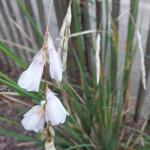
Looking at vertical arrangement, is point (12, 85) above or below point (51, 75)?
below

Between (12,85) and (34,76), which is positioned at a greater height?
(34,76)

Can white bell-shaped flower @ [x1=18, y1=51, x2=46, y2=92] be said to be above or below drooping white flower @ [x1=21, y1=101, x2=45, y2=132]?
above

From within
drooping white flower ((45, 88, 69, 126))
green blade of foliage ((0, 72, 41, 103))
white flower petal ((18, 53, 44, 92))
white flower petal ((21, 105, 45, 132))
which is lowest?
green blade of foliage ((0, 72, 41, 103))

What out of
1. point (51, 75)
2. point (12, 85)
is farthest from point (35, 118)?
point (12, 85)

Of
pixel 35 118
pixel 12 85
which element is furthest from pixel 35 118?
pixel 12 85

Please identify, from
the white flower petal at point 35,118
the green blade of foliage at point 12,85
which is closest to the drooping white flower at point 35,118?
the white flower petal at point 35,118

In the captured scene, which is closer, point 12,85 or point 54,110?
point 54,110

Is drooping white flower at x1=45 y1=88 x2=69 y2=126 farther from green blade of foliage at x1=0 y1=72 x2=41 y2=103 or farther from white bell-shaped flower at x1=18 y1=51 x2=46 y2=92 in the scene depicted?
green blade of foliage at x1=0 y1=72 x2=41 y2=103

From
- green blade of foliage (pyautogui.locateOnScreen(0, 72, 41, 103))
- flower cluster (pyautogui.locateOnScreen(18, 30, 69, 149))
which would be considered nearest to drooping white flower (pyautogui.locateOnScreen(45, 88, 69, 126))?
flower cluster (pyautogui.locateOnScreen(18, 30, 69, 149))

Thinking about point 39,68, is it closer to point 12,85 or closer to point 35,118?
point 35,118

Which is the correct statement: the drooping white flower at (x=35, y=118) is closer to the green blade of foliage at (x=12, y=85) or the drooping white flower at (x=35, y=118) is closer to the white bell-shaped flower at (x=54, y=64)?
the white bell-shaped flower at (x=54, y=64)

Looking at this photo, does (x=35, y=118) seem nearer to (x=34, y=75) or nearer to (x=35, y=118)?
→ (x=35, y=118)
